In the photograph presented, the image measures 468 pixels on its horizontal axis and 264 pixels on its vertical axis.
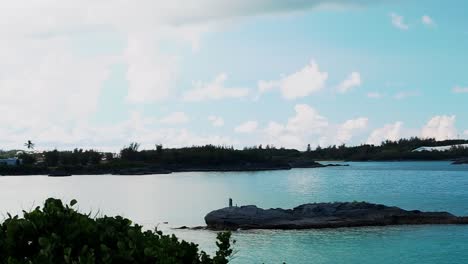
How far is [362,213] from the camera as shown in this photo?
69.9 m

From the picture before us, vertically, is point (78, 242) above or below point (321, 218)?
above

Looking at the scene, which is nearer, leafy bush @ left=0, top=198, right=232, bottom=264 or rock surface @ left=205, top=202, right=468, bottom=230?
leafy bush @ left=0, top=198, right=232, bottom=264

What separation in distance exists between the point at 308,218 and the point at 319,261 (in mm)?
20572

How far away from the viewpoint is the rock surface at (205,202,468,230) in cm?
6681

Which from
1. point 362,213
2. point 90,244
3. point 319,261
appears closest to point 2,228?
point 90,244

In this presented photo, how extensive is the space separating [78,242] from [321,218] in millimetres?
59927

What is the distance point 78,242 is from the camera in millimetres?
10453

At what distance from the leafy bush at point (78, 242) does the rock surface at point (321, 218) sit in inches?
2210

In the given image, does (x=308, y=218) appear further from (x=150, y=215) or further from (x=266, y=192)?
(x=266, y=192)

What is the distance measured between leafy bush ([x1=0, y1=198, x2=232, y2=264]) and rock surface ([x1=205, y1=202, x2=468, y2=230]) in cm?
5614

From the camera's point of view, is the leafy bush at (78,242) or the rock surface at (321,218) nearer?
the leafy bush at (78,242)

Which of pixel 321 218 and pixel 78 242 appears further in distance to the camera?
pixel 321 218

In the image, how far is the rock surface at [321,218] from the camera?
6681 centimetres

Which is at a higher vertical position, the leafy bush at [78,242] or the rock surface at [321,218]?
the leafy bush at [78,242]
